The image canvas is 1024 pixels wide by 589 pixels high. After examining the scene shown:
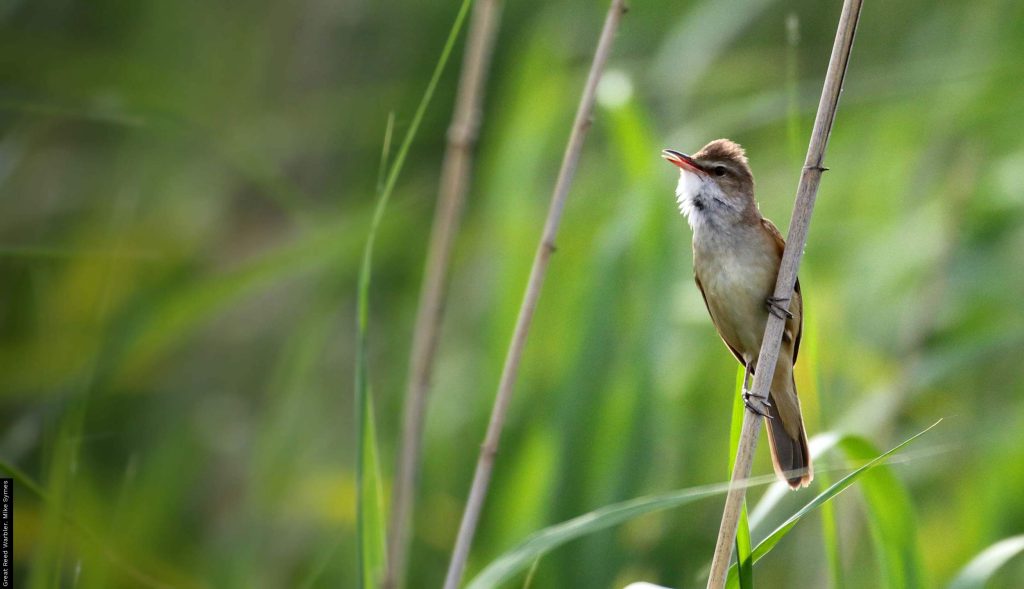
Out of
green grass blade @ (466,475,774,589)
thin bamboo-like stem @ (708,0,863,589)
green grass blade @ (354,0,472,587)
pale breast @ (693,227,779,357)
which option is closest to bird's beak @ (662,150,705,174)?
pale breast @ (693,227,779,357)

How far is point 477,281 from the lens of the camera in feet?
14.4

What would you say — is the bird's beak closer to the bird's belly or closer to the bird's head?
the bird's head

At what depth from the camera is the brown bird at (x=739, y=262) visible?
8.80 feet

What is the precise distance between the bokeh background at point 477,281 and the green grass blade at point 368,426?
2.02 feet

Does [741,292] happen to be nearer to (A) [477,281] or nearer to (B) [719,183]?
(B) [719,183]

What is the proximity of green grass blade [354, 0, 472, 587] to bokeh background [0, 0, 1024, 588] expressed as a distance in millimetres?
615

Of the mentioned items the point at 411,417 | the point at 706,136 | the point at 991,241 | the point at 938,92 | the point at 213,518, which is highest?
the point at 938,92

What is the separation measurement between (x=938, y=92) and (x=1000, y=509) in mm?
1625

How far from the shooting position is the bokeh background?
2986 millimetres

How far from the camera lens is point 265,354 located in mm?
4980

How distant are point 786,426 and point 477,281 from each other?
190 centimetres

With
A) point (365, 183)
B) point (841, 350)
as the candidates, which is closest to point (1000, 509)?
point (841, 350)

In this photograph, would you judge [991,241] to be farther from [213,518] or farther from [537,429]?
[213,518]

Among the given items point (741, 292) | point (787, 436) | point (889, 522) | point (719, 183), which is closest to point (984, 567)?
point (889, 522)
